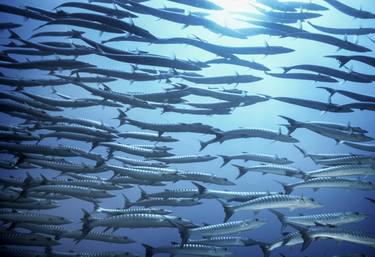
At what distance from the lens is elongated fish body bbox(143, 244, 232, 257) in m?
6.94

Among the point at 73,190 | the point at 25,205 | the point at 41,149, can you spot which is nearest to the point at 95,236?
the point at 73,190

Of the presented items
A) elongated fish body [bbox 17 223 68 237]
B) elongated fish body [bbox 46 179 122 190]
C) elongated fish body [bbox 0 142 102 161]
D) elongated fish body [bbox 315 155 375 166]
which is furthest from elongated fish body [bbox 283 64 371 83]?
elongated fish body [bbox 17 223 68 237]

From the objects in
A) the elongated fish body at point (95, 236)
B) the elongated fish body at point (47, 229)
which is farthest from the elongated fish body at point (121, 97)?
the elongated fish body at point (47, 229)

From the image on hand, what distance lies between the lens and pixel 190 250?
7.09m

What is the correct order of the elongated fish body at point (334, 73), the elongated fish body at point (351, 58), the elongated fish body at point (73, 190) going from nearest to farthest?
the elongated fish body at point (351, 58), the elongated fish body at point (334, 73), the elongated fish body at point (73, 190)

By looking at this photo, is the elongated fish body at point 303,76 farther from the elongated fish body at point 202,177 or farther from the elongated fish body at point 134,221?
the elongated fish body at point 134,221

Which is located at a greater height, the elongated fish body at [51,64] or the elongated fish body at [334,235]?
the elongated fish body at [51,64]

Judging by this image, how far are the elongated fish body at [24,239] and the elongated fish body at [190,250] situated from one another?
2.44 m

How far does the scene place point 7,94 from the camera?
699 centimetres

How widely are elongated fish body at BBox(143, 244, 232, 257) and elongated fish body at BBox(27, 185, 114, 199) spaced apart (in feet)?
5.81

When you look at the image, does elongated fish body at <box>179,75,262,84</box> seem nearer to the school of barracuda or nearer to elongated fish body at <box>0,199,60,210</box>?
the school of barracuda

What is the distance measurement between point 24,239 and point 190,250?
Result: 3.49 meters

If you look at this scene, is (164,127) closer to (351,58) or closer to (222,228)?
(222,228)

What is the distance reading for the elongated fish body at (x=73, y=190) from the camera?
7.43 meters
